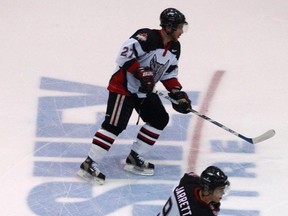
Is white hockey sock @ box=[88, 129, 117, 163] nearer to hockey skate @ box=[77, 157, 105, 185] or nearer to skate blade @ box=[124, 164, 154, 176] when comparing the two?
hockey skate @ box=[77, 157, 105, 185]

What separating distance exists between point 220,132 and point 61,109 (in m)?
0.98

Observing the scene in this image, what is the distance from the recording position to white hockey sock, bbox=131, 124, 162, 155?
550cm

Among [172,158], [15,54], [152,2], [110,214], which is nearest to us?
[110,214]

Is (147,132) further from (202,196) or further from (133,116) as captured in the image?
(202,196)

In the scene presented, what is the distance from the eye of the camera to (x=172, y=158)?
564cm

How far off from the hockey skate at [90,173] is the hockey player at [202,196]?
1.12 m

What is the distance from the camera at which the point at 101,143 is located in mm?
5352

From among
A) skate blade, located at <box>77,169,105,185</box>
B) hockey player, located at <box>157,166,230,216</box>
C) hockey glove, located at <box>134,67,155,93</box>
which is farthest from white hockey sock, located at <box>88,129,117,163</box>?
hockey player, located at <box>157,166,230,216</box>

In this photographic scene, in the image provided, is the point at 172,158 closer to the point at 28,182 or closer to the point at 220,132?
the point at 220,132

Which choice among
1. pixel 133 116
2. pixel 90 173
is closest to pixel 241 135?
pixel 133 116

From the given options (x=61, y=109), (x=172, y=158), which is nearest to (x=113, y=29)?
(x=61, y=109)

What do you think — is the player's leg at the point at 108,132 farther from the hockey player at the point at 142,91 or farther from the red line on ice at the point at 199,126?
the red line on ice at the point at 199,126

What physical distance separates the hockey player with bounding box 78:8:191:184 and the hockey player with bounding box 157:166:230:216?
1.04 meters

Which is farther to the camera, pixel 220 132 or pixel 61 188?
pixel 220 132
